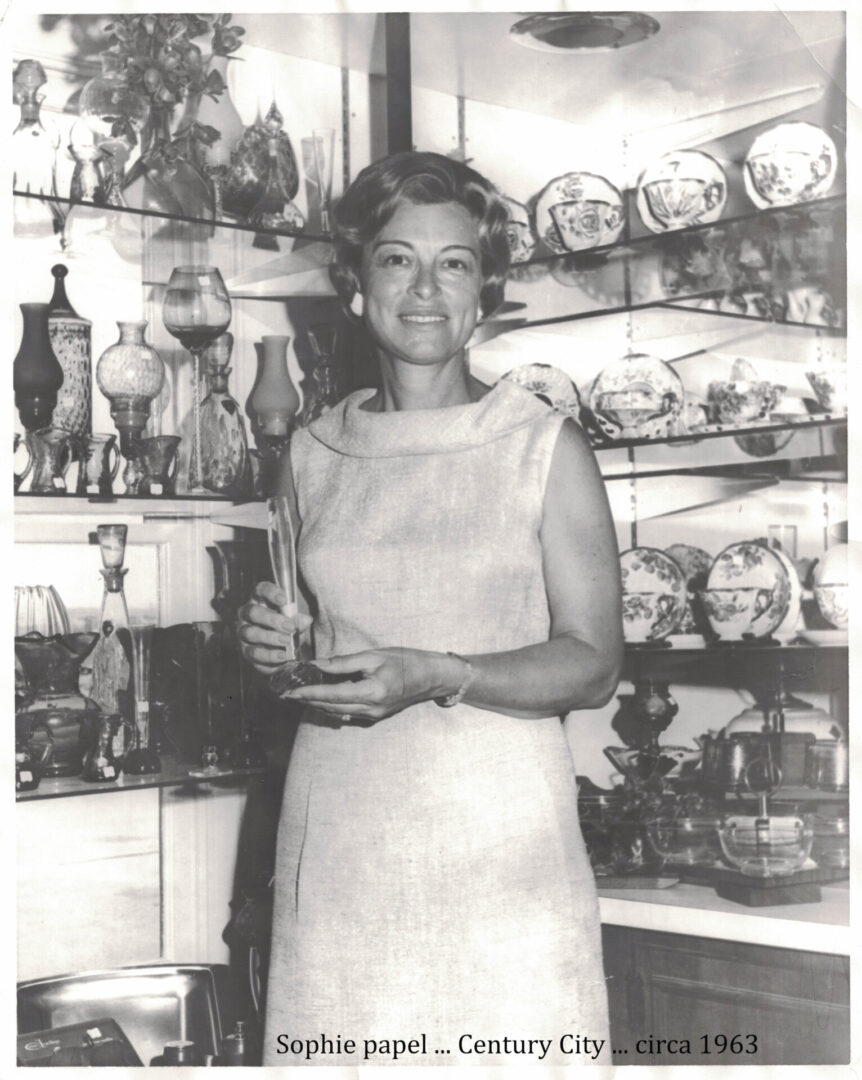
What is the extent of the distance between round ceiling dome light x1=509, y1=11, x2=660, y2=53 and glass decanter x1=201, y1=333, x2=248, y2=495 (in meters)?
0.79

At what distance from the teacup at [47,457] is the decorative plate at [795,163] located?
121 cm

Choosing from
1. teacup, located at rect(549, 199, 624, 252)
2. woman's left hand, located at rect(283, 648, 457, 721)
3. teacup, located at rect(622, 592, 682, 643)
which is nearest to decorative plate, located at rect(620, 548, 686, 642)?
teacup, located at rect(622, 592, 682, 643)

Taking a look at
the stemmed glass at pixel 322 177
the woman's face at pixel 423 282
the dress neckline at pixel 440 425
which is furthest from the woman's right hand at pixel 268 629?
the stemmed glass at pixel 322 177

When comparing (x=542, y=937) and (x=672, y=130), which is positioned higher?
(x=672, y=130)

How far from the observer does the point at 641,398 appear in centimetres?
233

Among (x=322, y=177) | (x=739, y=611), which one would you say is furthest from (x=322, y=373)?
(x=739, y=611)

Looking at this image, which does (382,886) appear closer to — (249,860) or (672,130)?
(249,860)

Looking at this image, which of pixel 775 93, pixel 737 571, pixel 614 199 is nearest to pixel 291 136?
pixel 614 199

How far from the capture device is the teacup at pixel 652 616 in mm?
2363

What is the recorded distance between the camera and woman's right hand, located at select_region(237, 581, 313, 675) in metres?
1.53

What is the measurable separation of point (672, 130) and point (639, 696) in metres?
1.07

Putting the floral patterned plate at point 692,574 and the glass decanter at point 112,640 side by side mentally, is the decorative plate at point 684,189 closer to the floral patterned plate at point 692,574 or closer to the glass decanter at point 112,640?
the floral patterned plate at point 692,574

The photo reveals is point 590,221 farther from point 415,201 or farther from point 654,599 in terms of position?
point 415,201

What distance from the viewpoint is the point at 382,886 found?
1568 mm
